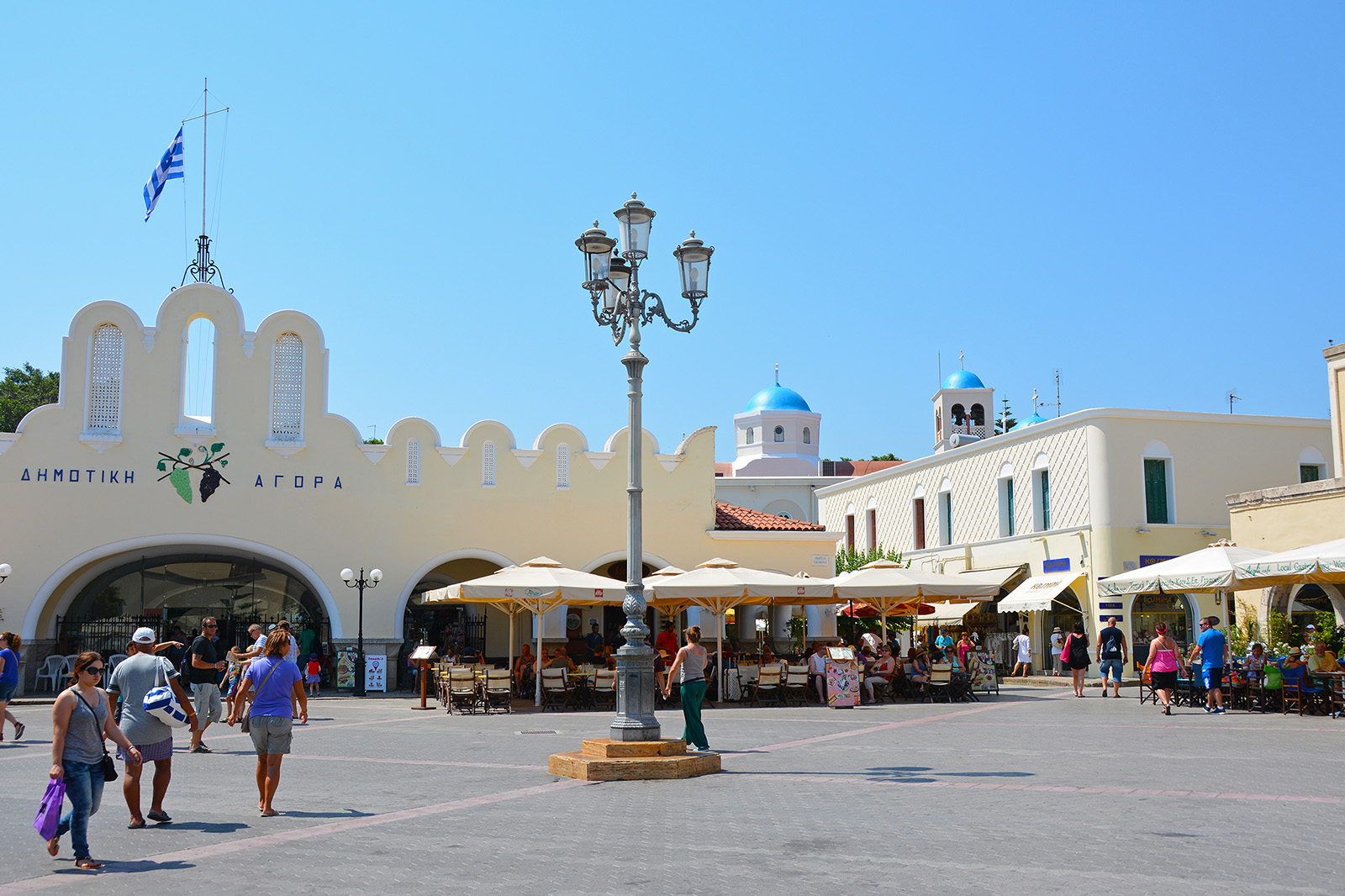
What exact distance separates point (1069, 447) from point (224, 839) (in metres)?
26.5

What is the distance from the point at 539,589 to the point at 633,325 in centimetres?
873

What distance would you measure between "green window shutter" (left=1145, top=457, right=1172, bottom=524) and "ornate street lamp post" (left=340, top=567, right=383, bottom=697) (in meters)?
19.4

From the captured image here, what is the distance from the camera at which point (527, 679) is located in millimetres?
22359

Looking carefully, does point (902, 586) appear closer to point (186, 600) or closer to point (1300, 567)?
point (1300, 567)

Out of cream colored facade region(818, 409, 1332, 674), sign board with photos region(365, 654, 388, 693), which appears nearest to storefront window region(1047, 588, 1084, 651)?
cream colored facade region(818, 409, 1332, 674)

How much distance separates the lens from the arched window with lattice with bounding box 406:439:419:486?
87.9ft

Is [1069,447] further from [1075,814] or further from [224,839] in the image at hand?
[224,839]

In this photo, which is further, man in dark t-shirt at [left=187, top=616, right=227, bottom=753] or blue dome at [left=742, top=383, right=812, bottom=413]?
blue dome at [left=742, top=383, right=812, bottom=413]

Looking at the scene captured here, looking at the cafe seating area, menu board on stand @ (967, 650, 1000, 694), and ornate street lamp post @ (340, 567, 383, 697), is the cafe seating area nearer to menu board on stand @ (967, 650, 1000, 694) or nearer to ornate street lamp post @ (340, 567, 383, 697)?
menu board on stand @ (967, 650, 1000, 694)

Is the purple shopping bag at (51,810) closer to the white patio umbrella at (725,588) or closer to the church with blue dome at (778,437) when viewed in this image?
the white patio umbrella at (725,588)

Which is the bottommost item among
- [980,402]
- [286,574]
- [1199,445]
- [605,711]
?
[605,711]

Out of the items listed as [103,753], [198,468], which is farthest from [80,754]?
[198,468]

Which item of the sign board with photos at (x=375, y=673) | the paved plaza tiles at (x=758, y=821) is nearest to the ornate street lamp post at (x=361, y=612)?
the sign board with photos at (x=375, y=673)

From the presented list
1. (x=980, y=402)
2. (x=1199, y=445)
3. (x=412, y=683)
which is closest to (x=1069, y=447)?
(x=1199, y=445)
